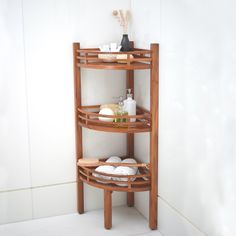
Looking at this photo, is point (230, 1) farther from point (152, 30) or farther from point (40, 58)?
point (40, 58)

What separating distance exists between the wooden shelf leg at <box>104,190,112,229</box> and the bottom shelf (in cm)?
4

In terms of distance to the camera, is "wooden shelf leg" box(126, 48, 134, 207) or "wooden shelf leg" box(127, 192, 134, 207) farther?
"wooden shelf leg" box(127, 192, 134, 207)

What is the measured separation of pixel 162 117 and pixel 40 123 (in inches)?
24.1

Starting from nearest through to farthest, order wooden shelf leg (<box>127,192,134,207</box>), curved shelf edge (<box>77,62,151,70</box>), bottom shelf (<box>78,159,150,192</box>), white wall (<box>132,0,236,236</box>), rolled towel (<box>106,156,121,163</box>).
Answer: white wall (<box>132,0,236,236</box>) < curved shelf edge (<box>77,62,151,70</box>) < bottom shelf (<box>78,159,150,192</box>) < rolled towel (<box>106,156,121,163</box>) < wooden shelf leg (<box>127,192,134,207</box>)

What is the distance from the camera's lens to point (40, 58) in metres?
1.99

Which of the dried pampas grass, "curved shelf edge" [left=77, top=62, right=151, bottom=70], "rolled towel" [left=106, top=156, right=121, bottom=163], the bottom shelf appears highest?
the dried pampas grass

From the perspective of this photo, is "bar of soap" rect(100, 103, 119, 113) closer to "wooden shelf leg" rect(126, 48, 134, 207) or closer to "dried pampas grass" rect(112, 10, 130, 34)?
"wooden shelf leg" rect(126, 48, 134, 207)

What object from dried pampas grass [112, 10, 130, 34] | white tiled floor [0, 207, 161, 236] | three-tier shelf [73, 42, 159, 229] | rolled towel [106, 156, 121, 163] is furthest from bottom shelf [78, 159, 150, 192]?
dried pampas grass [112, 10, 130, 34]

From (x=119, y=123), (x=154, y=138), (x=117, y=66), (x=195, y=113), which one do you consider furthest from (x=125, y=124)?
(x=195, y=113)

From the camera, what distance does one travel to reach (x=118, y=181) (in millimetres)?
1935

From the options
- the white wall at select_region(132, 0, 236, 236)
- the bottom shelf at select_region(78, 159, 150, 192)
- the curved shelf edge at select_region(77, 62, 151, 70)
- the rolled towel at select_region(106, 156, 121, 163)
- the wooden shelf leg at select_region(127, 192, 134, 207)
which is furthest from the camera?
the wooden shelf leg at select_region(127, 192, 134, 207)

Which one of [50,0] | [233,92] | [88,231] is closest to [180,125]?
[233,92]

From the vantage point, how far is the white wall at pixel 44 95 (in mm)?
1946

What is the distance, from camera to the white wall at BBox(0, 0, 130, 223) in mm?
1946
